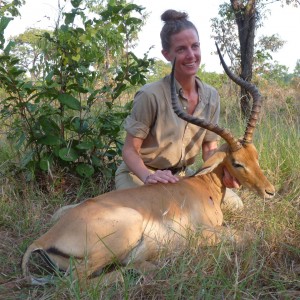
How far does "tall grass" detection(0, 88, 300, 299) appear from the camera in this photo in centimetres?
267

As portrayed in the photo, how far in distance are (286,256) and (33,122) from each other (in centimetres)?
280

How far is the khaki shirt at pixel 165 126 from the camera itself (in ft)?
13.5

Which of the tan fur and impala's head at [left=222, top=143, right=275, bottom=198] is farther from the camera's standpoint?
impala's head at [left=222, top=143, right=275, bottom=198]

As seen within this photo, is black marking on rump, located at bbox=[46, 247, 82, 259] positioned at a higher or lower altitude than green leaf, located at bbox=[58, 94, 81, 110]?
lower

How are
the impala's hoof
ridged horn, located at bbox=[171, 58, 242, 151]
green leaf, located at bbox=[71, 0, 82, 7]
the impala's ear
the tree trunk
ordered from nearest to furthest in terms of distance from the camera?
ridged horn, located at bbox=[171, 58, 242, 151] → the impala's ear → green leaf, located at bbox=[71, 0, 82, 7] → the impala's hoof → the tree trunk

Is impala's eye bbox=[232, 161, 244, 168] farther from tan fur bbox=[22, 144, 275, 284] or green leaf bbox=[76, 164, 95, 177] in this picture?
green leaf bbox=[76, 164, 95, 177]

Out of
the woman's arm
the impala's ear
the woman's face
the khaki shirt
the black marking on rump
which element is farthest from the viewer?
the khaki shirt

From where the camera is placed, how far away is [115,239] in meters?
3.14

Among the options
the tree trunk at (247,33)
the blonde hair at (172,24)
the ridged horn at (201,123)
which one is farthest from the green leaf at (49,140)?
the tree trunk at (247,33)

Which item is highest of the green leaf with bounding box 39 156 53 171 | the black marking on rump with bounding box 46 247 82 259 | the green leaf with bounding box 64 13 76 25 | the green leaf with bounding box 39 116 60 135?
the green leaf with bounding box 64 13 76 25

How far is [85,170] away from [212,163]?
1.58m

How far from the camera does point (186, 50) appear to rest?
4.00m

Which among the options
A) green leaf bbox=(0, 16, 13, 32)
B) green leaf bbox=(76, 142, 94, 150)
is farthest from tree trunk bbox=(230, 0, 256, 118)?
green leaf bbox=(0, 16, 13, 32)

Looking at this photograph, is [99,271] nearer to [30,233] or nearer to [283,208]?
[30,233]
